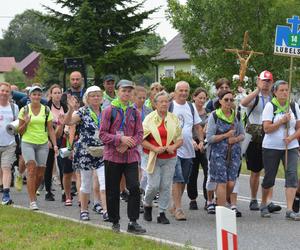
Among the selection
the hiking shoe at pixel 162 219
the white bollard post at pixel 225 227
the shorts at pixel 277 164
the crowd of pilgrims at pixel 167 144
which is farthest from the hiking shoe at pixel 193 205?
the white bollard post at pixel 225 227

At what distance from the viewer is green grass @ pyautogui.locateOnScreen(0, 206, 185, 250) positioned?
818cm

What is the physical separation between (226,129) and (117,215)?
2.21m

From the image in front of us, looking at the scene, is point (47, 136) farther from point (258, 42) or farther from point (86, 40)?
point (86, 40)

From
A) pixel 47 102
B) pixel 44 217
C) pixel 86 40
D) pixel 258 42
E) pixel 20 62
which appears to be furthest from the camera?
pixel 20 62

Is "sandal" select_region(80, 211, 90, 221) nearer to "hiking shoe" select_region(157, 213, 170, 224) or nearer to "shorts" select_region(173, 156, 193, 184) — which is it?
"hiking shoe" select_region(157, 213, 170, 224)

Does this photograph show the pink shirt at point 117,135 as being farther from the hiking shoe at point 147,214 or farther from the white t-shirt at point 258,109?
the white t-shirt at point 258,109

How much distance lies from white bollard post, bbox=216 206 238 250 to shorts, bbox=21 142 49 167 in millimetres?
7015

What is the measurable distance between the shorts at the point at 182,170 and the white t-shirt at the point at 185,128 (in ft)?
0.26

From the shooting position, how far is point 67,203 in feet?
40.3

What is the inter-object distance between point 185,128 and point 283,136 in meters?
1.42

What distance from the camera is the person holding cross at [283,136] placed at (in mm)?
10586

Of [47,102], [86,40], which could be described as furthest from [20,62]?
[47,102]

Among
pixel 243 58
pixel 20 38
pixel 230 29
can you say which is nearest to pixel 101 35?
pixel 230 29

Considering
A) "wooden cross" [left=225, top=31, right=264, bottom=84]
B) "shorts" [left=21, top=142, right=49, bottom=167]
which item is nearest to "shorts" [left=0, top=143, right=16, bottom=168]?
"shorts" [left=21, top=142, right=49, bottom=167]
